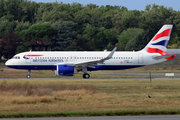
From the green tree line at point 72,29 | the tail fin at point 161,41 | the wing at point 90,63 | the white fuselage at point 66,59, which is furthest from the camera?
→ the green tree line at point 72,29

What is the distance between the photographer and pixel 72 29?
109125mm

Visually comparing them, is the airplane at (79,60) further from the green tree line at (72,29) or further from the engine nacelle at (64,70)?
the green tree line at (72,29)

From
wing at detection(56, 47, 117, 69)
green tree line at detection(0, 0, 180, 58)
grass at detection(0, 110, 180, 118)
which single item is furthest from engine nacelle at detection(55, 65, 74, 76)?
green tree line at detection(0, 0, 180, 58)

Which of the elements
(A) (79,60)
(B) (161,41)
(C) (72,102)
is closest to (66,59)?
(A) (79,60)

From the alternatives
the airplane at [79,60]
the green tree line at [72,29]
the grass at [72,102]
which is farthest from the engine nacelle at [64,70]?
the green tree line at [72,29]

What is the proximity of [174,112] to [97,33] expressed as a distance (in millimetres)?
92614

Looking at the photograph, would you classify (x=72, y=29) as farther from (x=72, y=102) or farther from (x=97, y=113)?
(x=97, y=113)

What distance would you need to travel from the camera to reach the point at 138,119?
14.0 metres

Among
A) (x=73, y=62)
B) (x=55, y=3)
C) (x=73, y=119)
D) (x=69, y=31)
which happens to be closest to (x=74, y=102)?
(x=73, y=119)

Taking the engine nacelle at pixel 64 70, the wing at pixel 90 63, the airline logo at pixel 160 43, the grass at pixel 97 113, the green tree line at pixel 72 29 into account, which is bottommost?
the grass at pixel 97 113

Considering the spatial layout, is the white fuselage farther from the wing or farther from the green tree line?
the green tree line

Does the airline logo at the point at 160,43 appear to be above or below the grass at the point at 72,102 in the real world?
above

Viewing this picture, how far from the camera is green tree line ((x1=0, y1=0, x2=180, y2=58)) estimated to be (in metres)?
91.8

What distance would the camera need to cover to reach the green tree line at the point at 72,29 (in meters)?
91.8
